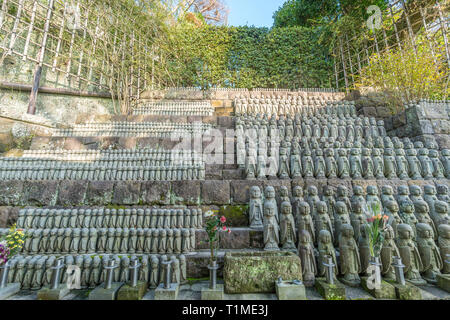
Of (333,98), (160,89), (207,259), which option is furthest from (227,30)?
(207,259)

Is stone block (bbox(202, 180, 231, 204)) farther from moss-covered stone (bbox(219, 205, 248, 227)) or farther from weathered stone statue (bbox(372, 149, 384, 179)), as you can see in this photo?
weathered stone statue (bbox(372, 149, 384, 179))

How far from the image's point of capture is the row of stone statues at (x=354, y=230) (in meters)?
3.19

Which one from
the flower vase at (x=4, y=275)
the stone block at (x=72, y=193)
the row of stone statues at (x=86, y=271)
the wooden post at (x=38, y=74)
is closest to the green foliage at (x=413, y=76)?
the row of stone statues at (x=86, y=271)

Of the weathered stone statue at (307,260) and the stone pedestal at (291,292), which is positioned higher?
the weathered stone statue at (307,260)

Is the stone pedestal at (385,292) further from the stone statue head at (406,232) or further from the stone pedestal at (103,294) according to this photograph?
the stone pedestal at (103,294)

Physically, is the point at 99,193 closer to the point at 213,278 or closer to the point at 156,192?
the point at 156,192

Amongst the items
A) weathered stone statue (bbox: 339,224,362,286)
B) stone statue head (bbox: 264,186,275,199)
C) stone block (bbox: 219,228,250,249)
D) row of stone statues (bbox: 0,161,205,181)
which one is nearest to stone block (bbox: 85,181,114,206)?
row of stone statues (bbox: 0,161,205,181)

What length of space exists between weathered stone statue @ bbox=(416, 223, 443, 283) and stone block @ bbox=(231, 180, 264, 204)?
2.73 m

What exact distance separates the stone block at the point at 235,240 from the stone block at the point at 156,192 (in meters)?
1.55

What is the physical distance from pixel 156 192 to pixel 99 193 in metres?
1.22

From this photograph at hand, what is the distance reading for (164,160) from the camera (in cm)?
585

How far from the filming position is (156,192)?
4.82m

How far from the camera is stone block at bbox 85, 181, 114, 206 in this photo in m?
4.74
